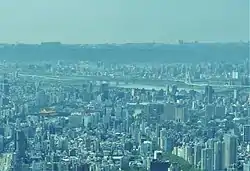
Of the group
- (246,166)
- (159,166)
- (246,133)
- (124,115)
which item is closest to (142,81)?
(124,115)

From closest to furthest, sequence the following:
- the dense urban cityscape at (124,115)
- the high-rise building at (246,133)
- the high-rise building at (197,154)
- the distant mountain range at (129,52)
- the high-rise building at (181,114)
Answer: the dense urban cityscape at (124,115)
the high-rise building at (197,154)
the high-rise building at (246,133)
the distant mountain range at (129,52)
the high-rise building at (181,114)

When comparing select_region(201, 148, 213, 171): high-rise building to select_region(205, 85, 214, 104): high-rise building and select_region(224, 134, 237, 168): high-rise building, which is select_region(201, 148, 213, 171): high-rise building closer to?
select_region(224, 134, 237, 168): high-rise building

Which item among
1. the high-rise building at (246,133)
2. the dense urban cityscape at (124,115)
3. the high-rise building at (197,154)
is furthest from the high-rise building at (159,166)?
the high-rise building at (246,133)

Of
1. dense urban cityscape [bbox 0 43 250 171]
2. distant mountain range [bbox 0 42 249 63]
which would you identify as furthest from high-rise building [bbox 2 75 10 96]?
distant mountain range [bbox 0 42 249 63]

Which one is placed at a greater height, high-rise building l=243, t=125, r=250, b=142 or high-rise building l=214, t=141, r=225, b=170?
high-rise building l=243, t=125, r=250, b=142

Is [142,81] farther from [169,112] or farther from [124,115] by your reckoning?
[124,115]

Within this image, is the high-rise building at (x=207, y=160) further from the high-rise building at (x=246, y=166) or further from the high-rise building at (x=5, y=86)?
the high-rise building at (x=5, y=86)
